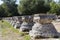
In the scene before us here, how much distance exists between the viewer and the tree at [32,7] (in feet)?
180

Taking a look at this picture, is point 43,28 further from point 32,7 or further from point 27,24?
point 32,7

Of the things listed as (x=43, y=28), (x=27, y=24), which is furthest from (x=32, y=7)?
(x=43, y=28)

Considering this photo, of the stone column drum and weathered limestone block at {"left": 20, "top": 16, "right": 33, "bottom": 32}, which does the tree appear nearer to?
weathered limestone block at {"left": 20, "top": 16, "right": 33, "bottom": 32}

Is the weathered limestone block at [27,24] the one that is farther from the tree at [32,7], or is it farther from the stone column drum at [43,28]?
the tree at [32,7]

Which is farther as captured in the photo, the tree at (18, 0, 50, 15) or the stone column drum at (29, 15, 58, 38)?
the tree at (18, 0, 50, 15)

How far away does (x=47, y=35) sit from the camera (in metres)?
11.5

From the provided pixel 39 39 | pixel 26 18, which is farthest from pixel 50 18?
pixel 26 18

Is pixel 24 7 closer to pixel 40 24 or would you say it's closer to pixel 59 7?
pixel 59 7

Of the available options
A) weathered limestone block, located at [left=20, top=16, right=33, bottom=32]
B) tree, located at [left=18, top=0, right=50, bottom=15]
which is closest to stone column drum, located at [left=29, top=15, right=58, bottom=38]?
weathered limestone block, located at [left=20, top=16, right=33, bottom=32]

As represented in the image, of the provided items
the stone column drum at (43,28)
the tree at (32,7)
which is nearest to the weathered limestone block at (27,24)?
the stone column drum at (43,28)

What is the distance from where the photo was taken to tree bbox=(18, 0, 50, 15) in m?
54.8

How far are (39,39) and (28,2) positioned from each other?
153 feet

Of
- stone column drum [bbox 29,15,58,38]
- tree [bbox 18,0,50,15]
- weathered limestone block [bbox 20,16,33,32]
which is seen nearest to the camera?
stone column drum [bbox 29,15,58,38]

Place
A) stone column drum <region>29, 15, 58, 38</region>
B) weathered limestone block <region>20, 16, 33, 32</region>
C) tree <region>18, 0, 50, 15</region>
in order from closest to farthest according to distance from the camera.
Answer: stone column drum <region>29, 15, 58, 38</region>, weathered limestone block <region>20, 16, 33, 32</region>, tree <region>18, 0, 50, 15</region>
